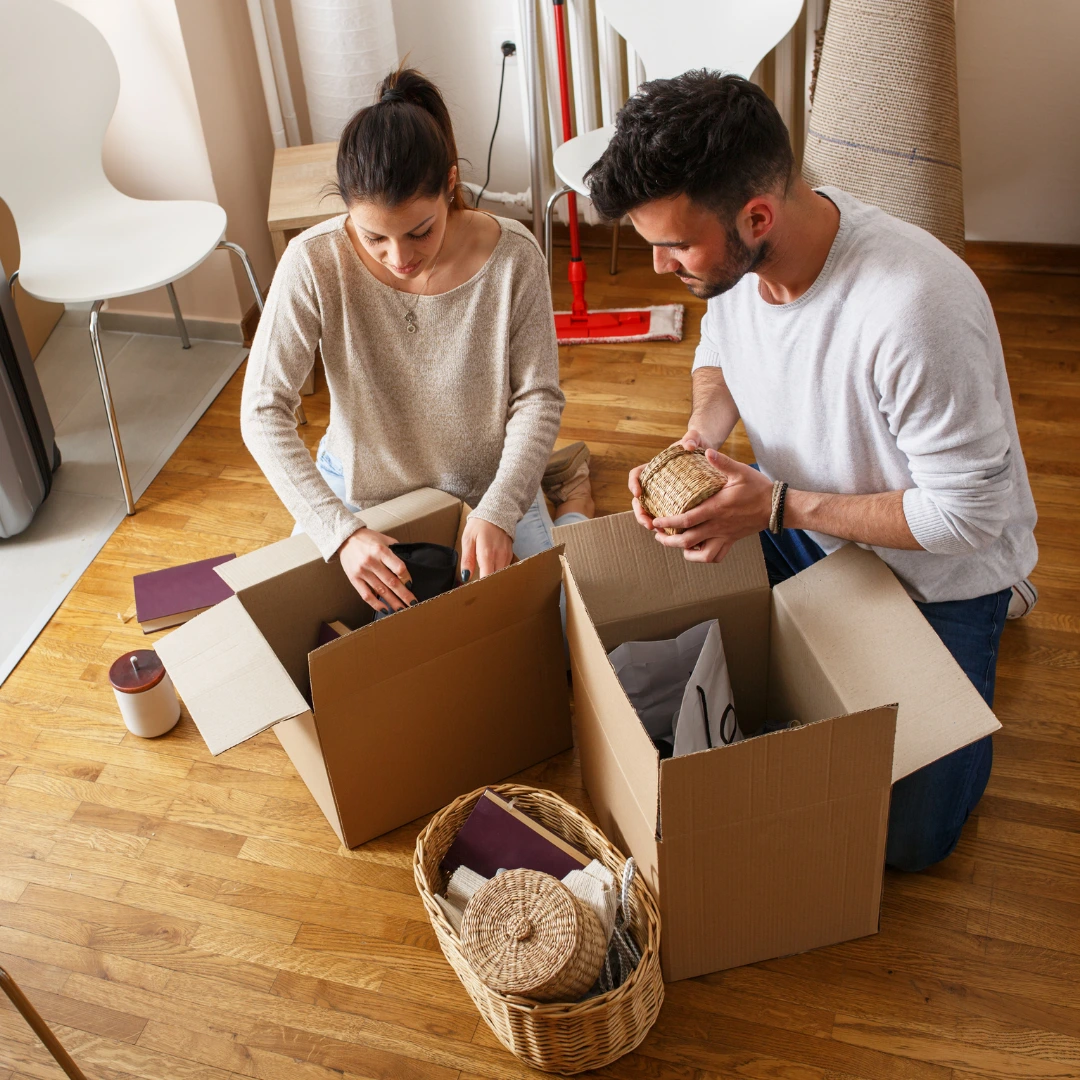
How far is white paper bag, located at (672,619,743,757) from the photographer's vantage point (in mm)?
1478

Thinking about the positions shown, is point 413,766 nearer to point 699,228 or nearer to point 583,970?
point 583,970

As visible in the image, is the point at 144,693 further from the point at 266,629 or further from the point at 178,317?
the point at 178,317

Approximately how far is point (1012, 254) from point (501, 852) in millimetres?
2271

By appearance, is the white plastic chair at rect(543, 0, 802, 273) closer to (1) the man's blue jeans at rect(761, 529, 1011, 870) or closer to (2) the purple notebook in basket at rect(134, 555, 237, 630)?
(2) the purple notebook in basket at rect(134, 555, 237, 630)

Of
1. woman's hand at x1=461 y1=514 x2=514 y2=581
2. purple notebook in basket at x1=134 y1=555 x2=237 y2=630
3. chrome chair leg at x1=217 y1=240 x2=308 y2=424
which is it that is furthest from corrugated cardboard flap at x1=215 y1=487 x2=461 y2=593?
chrome chair leg at x1=217 y1=240 x2=308 y2=424

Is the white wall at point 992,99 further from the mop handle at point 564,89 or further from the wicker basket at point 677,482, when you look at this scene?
the wicker basket at point 677,482

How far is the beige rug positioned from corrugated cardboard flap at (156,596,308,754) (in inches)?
28.0

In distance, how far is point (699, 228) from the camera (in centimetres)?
136

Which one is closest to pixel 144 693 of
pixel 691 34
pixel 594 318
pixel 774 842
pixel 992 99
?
pixel 774 842

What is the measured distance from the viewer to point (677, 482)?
1493 millimetres

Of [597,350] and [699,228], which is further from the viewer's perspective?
[597,350]

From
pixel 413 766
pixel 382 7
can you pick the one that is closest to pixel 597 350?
pixel 382 7

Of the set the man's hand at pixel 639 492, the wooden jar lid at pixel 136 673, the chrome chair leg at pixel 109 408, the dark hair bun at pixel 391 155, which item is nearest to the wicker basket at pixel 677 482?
the man's hand at pixel 639 492

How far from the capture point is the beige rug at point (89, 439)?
7.45 ft
